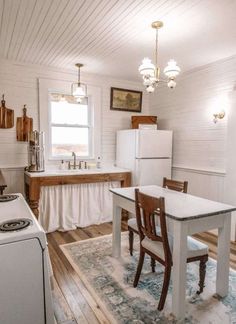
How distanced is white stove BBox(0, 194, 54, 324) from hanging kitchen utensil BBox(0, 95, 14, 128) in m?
2.61

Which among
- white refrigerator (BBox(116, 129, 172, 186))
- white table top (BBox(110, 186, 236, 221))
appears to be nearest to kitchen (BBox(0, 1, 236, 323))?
white refrigerator (BBox(116, 129, 172, 186))

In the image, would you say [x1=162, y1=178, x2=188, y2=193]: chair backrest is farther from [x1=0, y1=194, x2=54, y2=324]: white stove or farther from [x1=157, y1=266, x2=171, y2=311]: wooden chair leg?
[x1=0, y1=194, x2=54, y2=324]: white stove

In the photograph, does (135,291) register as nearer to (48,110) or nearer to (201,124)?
(201,124)

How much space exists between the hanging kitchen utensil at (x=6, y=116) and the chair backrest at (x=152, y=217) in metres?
2.61

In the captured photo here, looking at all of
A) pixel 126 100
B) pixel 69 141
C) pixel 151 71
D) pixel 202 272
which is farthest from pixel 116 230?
pixel 126 100

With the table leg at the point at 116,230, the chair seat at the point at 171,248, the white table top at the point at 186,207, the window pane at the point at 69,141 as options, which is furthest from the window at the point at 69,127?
the chair seat at the point at 171,248

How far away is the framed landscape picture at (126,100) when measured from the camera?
4559mm

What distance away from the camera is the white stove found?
129 cm

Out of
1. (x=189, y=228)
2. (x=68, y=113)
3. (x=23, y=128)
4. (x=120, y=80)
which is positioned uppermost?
(x=120, y=80)

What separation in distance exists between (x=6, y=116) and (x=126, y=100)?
2.21m

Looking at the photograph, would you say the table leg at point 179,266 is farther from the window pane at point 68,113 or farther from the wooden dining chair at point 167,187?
the window pane at point 68,113

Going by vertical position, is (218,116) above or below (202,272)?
above

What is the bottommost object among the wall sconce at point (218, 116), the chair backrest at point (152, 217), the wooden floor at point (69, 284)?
the wooden floor at point (69, 284)

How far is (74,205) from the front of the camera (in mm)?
3771
